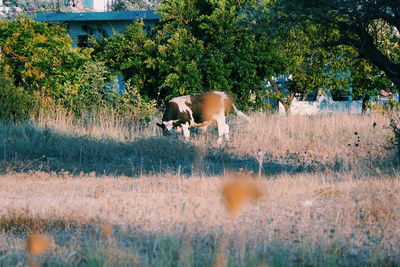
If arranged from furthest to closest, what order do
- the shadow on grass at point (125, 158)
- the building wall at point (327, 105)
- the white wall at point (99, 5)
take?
1. the white wall at point (99, 5)
2. the building wall at point (327, 105)
3. the shadow on grass at point (125, 158)

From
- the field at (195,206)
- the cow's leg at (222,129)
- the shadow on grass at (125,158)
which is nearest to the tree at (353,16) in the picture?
the field at (195,206)

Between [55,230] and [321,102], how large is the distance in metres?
23.1

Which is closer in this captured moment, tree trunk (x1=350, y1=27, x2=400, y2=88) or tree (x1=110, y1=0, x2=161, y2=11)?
tree trunk (x1=350, y1=27, x2=400, y2=88)

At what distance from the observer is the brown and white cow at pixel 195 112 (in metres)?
15.3

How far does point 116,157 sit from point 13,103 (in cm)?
630

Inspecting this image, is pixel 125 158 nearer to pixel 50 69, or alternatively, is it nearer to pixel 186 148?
pixel 186 148

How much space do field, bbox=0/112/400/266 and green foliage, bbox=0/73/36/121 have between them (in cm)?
406

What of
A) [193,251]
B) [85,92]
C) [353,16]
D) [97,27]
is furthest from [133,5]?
[193,251]

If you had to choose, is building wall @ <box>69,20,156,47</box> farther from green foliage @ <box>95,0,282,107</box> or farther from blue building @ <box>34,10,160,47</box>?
green foliage @ <box>95,0,282,107</box>

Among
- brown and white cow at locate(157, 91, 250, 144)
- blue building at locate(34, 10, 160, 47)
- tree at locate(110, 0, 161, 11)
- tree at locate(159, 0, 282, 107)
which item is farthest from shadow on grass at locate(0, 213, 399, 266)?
tree at locate(110, 0, 161, 11)

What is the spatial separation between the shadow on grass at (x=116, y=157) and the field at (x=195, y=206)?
39 mm

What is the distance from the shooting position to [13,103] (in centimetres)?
→ 1770

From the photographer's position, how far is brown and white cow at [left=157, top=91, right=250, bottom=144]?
1530cm

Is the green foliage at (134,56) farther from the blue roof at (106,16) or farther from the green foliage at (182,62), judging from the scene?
the blue roof at (106,16)
